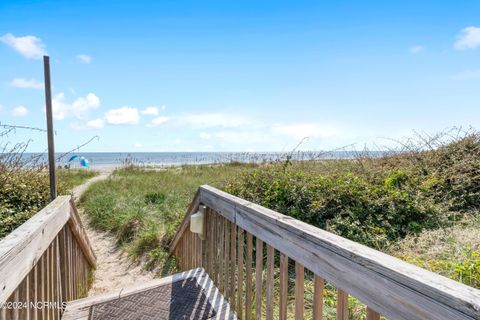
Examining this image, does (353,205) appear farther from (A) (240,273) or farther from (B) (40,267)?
(B) (40,267)

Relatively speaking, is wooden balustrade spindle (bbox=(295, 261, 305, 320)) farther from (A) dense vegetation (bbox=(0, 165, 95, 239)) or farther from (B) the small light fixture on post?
(A) dense vegetation (bbox=(0, 165, 95, 239))

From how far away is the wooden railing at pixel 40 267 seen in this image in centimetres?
110

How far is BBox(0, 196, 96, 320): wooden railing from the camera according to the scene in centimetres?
110

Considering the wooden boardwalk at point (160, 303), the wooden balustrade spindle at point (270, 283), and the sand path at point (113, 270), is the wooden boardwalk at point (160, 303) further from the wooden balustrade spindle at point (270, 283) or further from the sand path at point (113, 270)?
the sand path at point (113, 270)

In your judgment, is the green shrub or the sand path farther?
the sand path

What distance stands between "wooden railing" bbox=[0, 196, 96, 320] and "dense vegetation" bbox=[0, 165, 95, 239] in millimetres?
1348

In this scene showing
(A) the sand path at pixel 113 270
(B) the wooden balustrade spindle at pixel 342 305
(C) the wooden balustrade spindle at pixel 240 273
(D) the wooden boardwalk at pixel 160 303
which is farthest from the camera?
(A) the sand path at pixel 113 270

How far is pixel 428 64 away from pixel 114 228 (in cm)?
740

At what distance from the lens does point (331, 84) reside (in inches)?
301

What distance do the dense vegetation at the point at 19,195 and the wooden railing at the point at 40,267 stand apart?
4.42 feet

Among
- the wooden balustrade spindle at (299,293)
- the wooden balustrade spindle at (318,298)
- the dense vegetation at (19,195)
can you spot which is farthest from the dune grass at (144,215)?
the wooden balustrade spindle at (318,298)

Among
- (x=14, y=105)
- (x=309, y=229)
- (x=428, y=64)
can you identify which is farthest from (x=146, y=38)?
(x=309, y=229)

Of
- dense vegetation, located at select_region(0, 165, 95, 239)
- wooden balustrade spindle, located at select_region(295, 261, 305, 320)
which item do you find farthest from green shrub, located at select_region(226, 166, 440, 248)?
dense vegetation, located at select_region(0, 165, 95, 239)

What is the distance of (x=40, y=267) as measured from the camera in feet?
5.25
